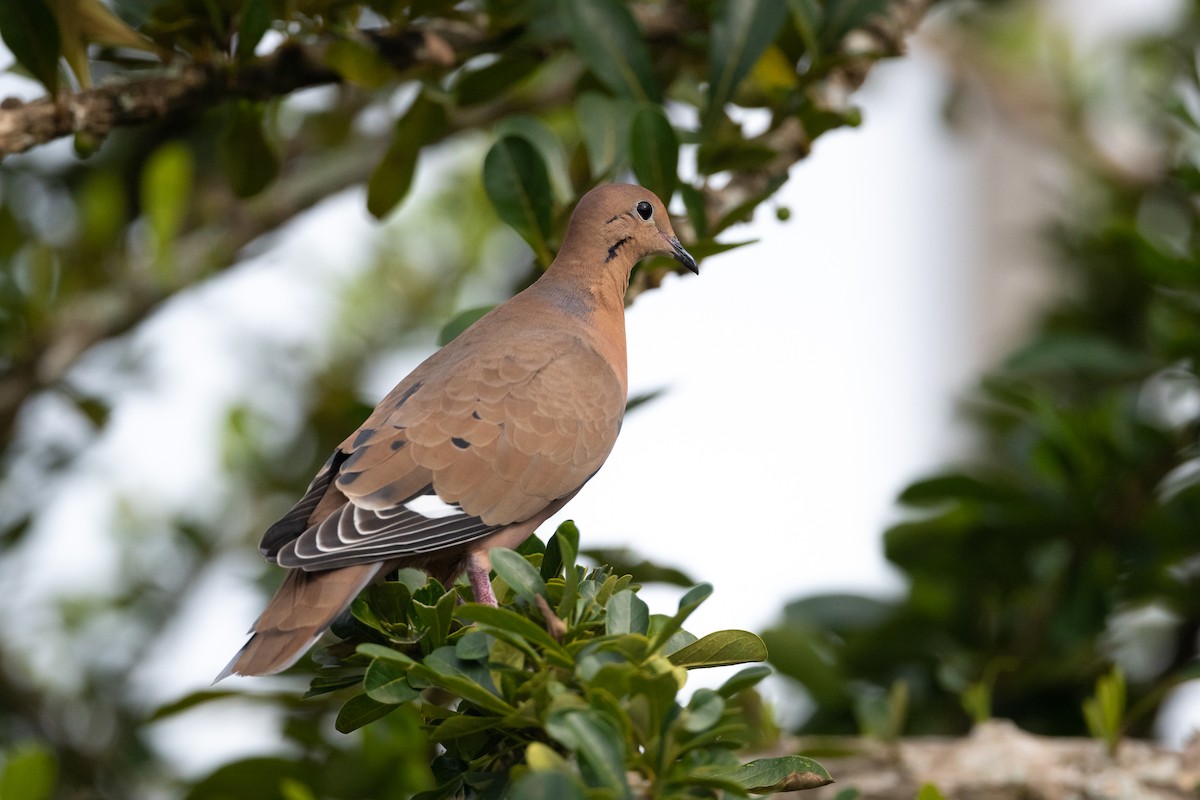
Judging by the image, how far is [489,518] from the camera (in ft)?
7.32

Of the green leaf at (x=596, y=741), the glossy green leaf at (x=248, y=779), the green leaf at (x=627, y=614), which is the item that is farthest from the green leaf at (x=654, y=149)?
the glossy green leaf at (x=248, y=779)

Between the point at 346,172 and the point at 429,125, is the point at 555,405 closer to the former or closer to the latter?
the point at 429,125

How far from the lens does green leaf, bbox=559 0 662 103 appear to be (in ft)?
8.50

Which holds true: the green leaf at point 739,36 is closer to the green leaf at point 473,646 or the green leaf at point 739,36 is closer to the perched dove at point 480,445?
the perched dove at point 480,445

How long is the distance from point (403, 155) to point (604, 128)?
0.43 metres

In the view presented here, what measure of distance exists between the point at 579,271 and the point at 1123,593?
182 cm

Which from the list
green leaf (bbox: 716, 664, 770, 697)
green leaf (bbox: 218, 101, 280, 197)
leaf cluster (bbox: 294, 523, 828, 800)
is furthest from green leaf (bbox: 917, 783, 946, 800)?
green leaf (bbox: 218, 101, 280, 197)

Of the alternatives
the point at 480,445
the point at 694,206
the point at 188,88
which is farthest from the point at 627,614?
the point at 188,88

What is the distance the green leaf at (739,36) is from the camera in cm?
259

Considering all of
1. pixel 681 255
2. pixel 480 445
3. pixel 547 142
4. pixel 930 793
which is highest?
pixel 547 142

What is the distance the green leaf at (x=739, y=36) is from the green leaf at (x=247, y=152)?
3.07 ft

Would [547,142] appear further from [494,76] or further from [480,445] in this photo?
[480,445]

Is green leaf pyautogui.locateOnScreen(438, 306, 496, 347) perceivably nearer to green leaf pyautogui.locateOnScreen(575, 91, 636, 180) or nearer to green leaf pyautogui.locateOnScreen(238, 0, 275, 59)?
green leaf pyautogui.locateOnScreen(575, 91, 636, 180)

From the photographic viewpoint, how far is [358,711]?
1.81 meters
